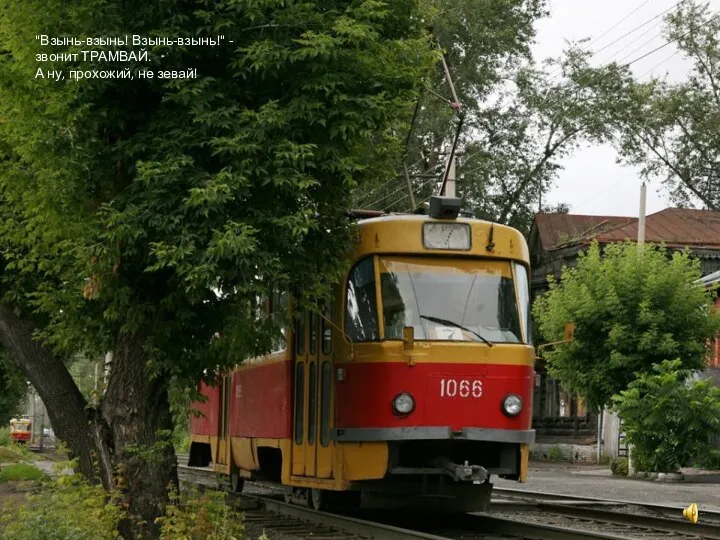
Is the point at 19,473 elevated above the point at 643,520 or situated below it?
below

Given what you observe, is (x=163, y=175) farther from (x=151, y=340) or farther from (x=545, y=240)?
(x=545, y=240)

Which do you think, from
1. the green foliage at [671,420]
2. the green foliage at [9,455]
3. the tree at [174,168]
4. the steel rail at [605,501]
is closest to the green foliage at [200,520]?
the tree at [174,168]

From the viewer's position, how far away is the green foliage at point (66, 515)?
29.2 ft

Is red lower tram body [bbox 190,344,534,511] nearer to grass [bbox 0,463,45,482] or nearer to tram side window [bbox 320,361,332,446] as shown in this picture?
tram side window [bbox 320,361,332,446]

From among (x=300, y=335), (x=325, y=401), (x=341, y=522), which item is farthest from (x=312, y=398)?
(x=341, y=522)

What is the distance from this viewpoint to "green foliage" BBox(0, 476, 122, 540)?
29.2ft

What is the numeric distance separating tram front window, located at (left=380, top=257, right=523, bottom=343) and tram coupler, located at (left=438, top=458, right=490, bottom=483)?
1305 mm

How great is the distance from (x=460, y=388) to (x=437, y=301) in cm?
95

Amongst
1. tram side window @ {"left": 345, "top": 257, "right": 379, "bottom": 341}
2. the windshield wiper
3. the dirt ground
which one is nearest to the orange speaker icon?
the windshield wiper

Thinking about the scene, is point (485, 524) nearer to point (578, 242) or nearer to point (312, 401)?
point (312, 401)

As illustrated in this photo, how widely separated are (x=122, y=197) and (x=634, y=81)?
39740mm

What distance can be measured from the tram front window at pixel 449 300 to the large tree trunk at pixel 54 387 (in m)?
3.34

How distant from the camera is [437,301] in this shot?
13.4 m

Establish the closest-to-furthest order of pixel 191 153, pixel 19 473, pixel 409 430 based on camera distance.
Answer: pixel 191 153
pixel 409 430
pixel 19 473
